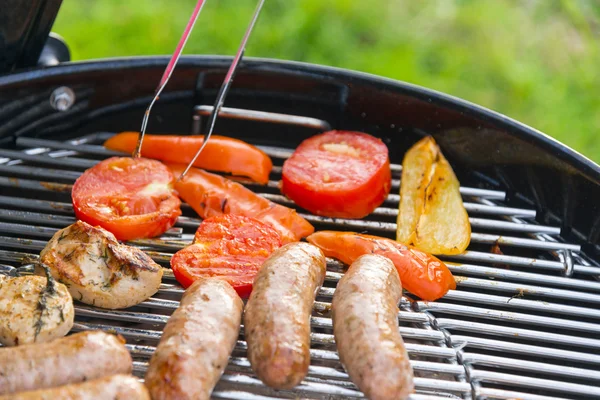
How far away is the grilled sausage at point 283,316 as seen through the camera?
208 centimetres

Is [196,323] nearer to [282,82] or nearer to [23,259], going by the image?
[23,259]

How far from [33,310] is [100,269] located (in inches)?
12.0

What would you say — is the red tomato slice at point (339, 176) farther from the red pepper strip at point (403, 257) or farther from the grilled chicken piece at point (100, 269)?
the grilled chicken piece at point (100, 269)

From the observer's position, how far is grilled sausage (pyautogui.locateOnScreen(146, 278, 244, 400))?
196 cm

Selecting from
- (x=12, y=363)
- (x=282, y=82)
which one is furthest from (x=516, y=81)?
(x=12, y=363)

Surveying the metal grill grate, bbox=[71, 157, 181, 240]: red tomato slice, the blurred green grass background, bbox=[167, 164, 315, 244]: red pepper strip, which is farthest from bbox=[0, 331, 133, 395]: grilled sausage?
the blurred green grass background

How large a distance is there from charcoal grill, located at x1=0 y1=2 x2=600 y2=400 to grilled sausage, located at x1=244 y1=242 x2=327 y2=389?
0.41 ft

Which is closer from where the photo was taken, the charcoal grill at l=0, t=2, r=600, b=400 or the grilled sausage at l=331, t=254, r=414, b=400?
the grilled sausage at l=331, t=254, r=414, b=400

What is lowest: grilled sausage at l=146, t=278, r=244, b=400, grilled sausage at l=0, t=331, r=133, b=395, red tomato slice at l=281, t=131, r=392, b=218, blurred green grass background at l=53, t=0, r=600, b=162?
grilled sausage at l=0, t=331, r=133, b=395

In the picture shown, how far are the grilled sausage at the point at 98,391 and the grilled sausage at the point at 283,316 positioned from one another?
388mm

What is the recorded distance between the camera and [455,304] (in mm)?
2734

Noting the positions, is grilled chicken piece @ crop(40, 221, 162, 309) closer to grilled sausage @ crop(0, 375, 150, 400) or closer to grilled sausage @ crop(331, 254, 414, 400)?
grilled sausage @ crop(0, 375, 150, 400)

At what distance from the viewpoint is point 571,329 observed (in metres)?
2.66

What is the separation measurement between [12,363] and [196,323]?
1.78ft
